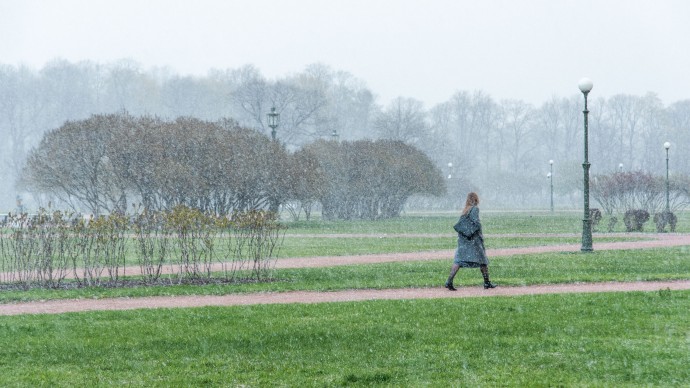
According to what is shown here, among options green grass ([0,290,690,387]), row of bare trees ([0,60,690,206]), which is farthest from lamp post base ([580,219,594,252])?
row of bare trees ([0,60,690,206])

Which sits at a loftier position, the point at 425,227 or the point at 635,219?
the point at 635,219

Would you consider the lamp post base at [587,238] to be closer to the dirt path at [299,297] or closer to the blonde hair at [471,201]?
the dirt path at [299,297]

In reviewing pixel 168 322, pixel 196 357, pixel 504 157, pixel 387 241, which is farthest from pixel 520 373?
pixel 504 157

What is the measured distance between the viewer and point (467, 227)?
14430 mm

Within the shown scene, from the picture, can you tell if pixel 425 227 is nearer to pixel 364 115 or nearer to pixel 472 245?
pixel 472 245

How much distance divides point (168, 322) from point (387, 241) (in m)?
18.3

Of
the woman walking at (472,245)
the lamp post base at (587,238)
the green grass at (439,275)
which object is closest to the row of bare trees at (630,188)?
the lamp post base at (587,238)

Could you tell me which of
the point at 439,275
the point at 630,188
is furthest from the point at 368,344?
the point at 630,188

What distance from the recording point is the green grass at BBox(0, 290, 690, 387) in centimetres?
828

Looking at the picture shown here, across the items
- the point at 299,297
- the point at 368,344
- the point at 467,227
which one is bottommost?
the point at 368,344

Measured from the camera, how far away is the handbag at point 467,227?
1441 cm

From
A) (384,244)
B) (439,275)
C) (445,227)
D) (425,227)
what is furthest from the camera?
(425,227)

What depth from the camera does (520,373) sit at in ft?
27.2

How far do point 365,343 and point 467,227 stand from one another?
4.94m
